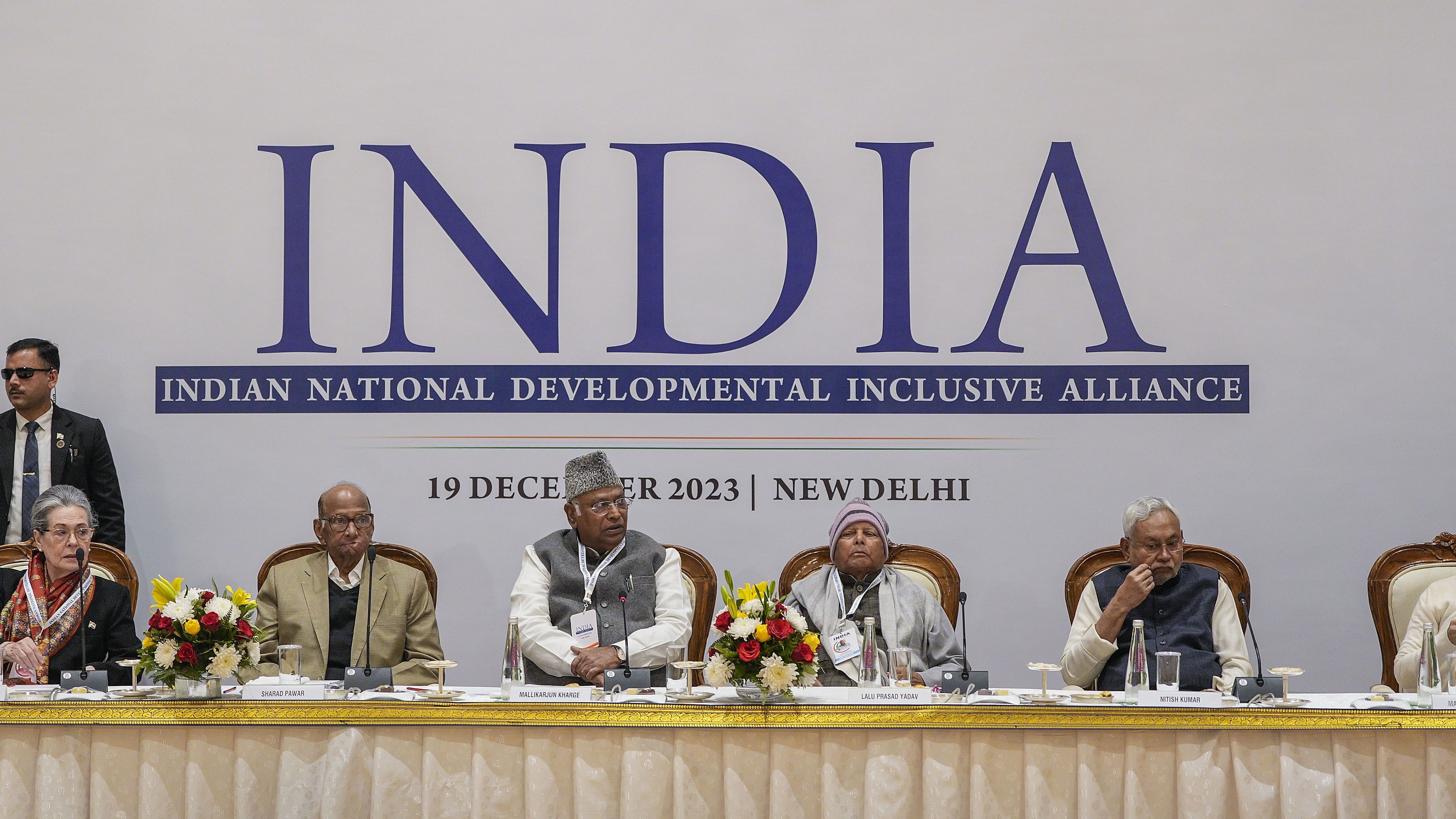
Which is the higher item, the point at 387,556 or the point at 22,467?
the point at 22,467

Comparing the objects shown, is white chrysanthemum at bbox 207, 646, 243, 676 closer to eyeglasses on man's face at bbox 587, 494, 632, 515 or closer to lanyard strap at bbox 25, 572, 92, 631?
lanyard strap at bbox 25, 572, 92, 631

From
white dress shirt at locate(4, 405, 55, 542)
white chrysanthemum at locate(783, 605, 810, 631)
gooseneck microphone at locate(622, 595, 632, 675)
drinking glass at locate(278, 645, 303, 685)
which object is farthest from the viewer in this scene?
white dress shirt at locate(4, 405, 55, 542)

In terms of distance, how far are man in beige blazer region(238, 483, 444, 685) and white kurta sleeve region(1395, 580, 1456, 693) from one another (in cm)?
287

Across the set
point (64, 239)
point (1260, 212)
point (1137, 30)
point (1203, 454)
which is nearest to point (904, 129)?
point (1137, 30)

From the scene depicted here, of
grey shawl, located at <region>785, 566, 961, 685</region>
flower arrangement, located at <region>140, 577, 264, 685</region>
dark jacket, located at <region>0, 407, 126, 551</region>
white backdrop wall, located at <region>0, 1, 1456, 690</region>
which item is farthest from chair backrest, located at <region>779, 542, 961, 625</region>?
dark jacket, located at <region>0, 407, 126, 551</region>

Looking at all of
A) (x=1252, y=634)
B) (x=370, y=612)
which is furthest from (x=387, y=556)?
(x=1252, y=634)

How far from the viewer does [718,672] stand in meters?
3.11

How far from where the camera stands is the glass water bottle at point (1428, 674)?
3.03 metres

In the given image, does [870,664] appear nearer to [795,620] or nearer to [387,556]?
[795,620]

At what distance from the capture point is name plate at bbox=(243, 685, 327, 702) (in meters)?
3.10

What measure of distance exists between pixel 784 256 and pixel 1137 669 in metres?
2.21

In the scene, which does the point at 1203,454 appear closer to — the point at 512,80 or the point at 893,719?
the point at 893,719

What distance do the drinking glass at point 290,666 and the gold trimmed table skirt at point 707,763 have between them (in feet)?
0.95

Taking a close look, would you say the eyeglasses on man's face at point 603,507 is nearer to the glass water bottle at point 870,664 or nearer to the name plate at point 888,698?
the glass water bottle at point 870,664
